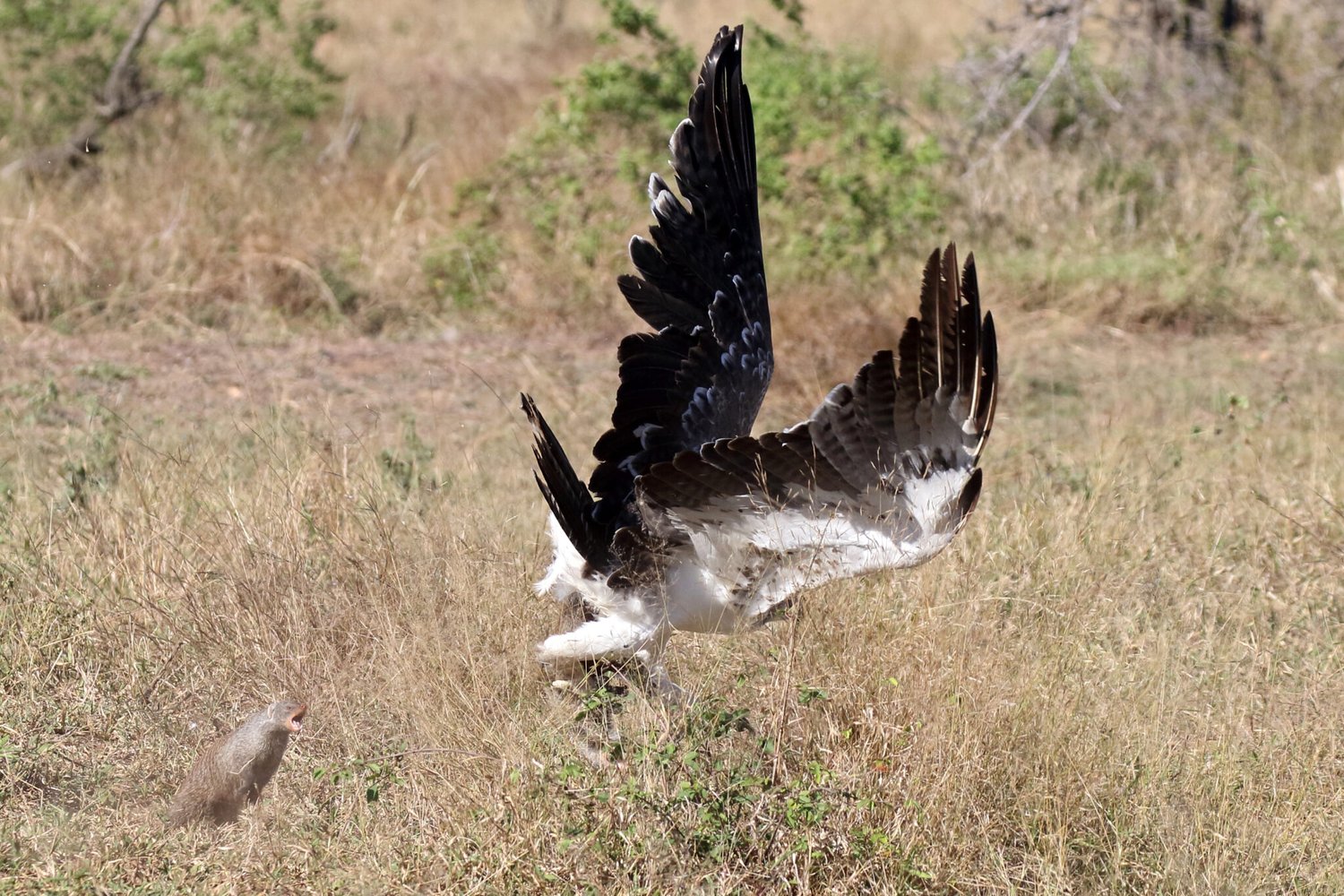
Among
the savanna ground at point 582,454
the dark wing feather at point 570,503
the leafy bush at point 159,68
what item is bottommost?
the savanna ground at point 582,454

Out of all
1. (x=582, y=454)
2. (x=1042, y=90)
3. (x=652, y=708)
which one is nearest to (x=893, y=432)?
(x=652, y=708)

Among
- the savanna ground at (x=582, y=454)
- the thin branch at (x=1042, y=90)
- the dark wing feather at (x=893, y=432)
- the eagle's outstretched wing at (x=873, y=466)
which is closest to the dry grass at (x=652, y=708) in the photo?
the savanna ground at (x=582, y=454)

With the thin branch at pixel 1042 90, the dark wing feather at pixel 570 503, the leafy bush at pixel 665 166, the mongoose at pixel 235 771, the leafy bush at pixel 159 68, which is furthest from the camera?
the leafy bush at pixel 159 68

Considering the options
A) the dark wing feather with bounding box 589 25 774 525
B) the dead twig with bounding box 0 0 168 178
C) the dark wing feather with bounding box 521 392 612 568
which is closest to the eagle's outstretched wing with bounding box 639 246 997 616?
the dark wing feather with bounding box 521 392 612 568

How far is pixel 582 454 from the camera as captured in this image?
641 cm

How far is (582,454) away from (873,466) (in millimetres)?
3085

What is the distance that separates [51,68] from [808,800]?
8.45m

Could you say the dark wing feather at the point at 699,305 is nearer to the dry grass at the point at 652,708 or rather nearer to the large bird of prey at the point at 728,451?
the large bird of prey at the point at 728,451

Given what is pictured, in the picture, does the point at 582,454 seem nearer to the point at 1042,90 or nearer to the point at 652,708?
the point at 652,708

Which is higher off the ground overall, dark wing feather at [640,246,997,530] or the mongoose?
dark wing feather at [640,246,997,530]

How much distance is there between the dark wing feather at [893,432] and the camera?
3299mm

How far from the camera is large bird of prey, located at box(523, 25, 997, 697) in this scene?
3.38 m

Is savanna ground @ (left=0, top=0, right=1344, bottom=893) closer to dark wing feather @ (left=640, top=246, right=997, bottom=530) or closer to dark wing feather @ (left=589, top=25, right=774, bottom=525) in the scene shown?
dark wing feather @ (left=640, top=246, right=997, bottom=530)

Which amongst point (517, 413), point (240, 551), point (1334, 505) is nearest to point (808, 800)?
point (240, 551)
